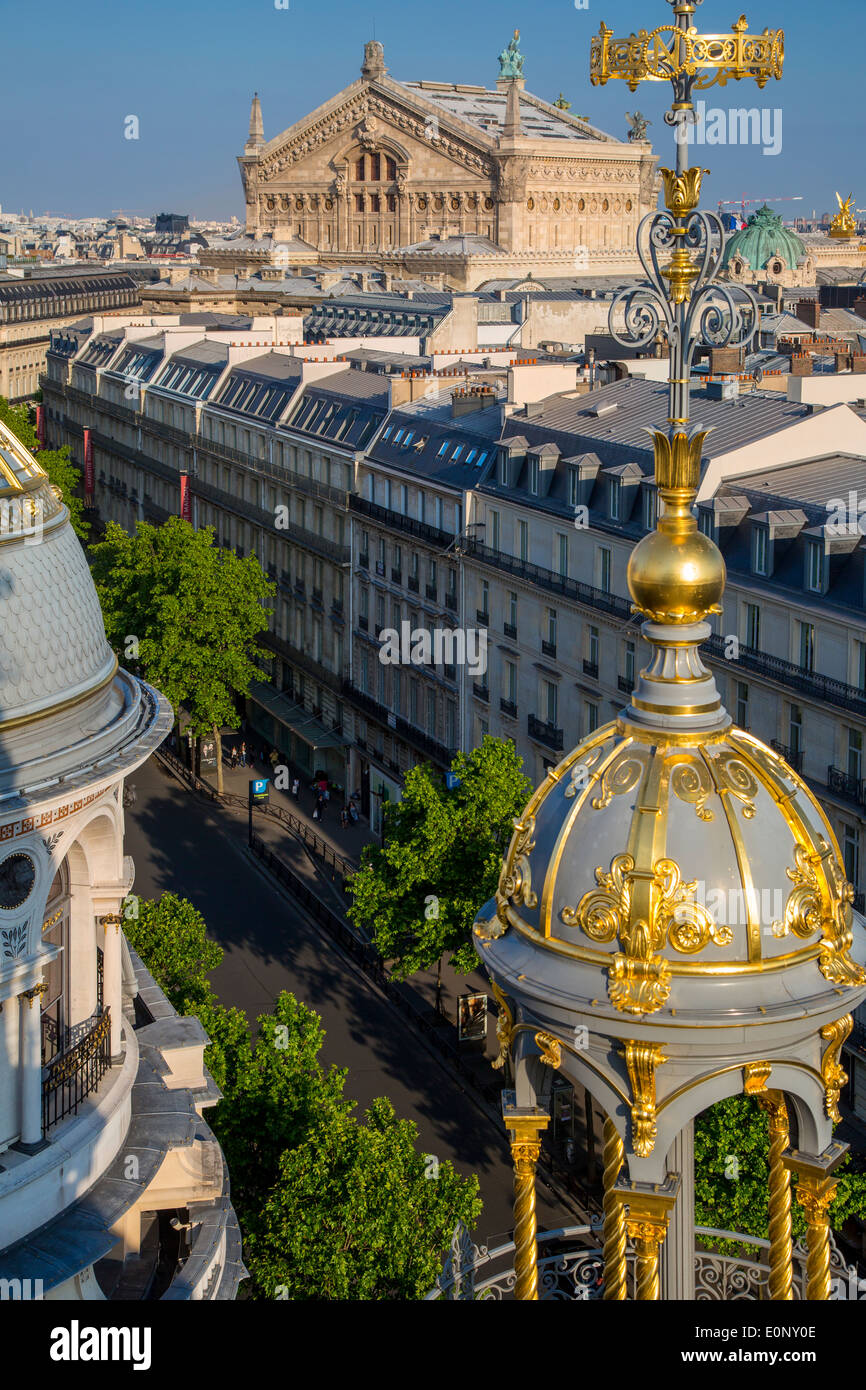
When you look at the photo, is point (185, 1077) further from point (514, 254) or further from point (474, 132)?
point (474, 132)

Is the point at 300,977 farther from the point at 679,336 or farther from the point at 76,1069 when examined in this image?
the point at 679,336

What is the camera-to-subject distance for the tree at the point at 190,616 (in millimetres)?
71000

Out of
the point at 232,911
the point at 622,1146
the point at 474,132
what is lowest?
the point at 232,911

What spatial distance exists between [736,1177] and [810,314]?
78.0m

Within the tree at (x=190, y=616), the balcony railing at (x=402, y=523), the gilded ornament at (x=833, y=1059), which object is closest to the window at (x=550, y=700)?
the balcony railing at (x=402, y=523)

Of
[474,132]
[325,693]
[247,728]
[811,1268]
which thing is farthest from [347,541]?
[474,132]

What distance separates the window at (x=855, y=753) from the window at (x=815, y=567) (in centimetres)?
358

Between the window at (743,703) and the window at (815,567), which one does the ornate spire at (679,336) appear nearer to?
the window at (815,567)

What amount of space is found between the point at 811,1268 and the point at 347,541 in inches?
2377

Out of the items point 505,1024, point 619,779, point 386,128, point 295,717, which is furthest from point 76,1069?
point 386,128

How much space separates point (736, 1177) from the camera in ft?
109

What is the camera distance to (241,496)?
85000 mm

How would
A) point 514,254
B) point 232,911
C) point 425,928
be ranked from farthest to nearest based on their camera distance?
point 514,254, point 232,911, point 425,928
